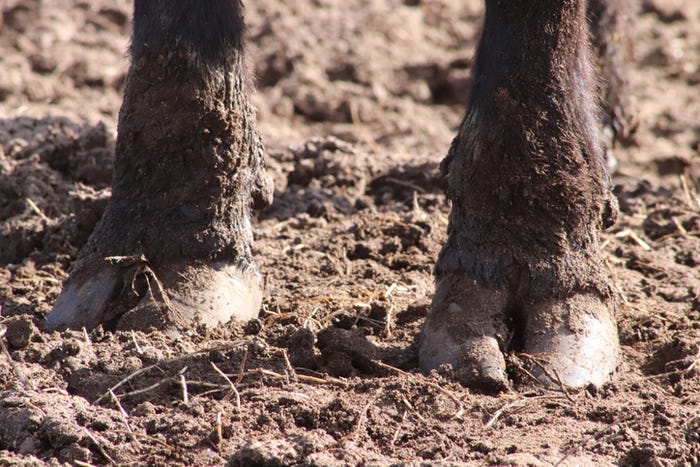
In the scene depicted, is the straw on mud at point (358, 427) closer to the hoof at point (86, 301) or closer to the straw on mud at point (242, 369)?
the straw on mud at point (242, 369)

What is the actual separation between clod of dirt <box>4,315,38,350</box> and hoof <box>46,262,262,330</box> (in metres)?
0.15

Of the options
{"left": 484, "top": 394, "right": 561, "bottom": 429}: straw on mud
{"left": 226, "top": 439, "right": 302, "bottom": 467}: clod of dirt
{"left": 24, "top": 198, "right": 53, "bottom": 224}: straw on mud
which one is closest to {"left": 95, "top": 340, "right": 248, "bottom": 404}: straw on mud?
{"left": 226, "top": 439, "right": 302, "bottom": 467}: clod of dirt

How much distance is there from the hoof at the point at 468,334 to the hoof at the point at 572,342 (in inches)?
3.5

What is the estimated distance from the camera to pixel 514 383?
2430 millimetres

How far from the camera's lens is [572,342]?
247 centimetres

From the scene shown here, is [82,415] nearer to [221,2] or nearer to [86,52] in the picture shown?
[221,2]

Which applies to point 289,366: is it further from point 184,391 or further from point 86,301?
point 86,301

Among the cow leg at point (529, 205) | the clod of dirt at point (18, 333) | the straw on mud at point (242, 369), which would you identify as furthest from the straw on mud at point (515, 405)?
the clod of dirt at point (18, 333)

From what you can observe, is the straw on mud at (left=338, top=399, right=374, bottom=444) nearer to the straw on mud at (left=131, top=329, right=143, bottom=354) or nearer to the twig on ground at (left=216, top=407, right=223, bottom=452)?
the twig on ground at (left=216, top=407, right=223, bottom=452)

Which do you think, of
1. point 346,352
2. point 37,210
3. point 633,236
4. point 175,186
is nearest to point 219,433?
point 346,352

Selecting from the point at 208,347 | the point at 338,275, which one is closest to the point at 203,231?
the point at 208,347

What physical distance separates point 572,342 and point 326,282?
901mm

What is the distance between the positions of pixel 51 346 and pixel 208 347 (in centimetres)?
40

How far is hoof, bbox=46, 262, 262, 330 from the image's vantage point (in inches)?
101
